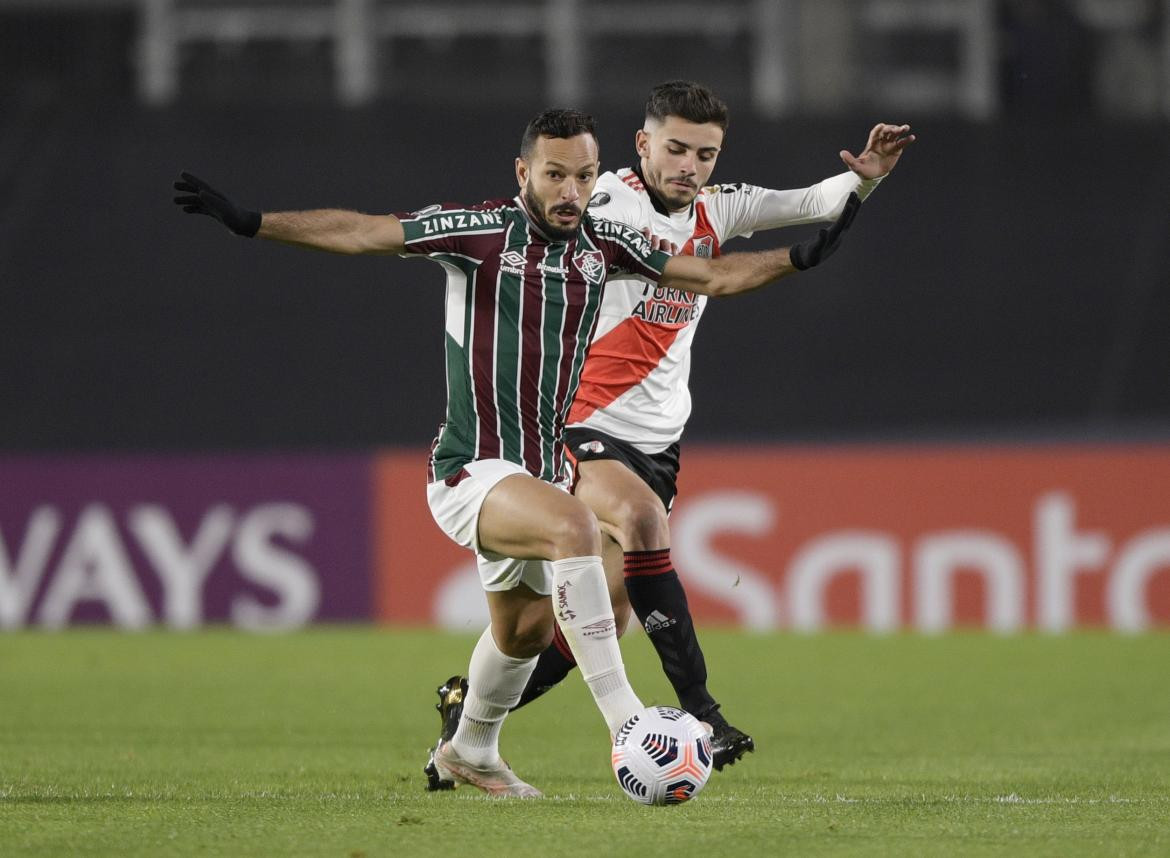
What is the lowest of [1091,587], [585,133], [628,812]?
[1091,587]

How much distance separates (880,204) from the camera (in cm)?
1625

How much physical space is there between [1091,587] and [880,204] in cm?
443

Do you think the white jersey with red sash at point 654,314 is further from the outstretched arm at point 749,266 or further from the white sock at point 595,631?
the white sock at point 595,631

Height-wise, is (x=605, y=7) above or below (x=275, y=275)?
above

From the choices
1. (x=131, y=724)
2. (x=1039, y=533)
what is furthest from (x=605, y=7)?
(x=131, y=724)

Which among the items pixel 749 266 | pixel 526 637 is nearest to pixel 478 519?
pixel 526 637

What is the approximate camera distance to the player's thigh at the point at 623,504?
615 cm

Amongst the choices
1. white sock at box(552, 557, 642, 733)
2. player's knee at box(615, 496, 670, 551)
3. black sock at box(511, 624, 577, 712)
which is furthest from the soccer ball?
black sock at box(511, 624, 577, 712)

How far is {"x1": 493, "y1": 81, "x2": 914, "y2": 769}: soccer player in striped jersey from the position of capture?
20.1ft

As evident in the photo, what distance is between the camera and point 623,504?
20.4ft

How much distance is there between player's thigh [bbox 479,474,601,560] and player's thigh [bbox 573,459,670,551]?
0.75 m

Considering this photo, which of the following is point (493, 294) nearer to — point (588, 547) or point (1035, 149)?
point (588, 547)

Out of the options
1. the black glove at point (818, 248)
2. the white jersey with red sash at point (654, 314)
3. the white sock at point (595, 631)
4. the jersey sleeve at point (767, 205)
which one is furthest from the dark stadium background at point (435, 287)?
the white sock at point (595, 631)

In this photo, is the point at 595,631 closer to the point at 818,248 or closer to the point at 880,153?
the point at 818,248
